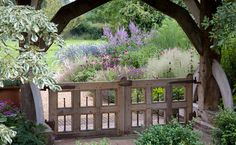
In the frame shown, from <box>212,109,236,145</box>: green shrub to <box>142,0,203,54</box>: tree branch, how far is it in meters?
1.86

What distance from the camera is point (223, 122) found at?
4402 mm

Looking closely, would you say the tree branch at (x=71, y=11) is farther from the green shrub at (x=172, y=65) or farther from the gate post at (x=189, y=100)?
the green shrub at (x=172, y=65)

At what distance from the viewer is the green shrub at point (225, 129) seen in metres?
4.28

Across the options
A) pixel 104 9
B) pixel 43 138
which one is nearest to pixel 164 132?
pixel 43 138

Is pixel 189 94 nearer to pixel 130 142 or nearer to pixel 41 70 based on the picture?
pixel 130 142

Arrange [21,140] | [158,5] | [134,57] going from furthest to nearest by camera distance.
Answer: [134,57] < [158,5] < [21,140]

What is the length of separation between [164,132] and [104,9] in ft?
46.2

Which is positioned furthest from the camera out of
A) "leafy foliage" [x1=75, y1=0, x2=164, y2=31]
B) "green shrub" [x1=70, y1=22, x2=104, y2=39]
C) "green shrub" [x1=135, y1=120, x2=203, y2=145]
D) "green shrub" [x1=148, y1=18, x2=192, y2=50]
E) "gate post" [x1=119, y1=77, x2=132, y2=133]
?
"green shrub" [x1=70, y1=22, x2=104, y2=39]

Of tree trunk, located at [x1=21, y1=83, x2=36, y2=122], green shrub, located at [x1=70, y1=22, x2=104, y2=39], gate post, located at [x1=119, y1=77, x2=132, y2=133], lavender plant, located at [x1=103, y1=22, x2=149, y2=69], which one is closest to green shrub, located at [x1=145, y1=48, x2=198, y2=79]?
lavender plant, located at [x1=103, y1=22, x2=149, y2=69]

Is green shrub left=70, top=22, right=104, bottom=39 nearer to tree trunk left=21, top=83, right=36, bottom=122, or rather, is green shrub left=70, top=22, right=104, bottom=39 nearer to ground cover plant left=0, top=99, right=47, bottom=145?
tree trunk left=21, top=83, right=36, bottom=122

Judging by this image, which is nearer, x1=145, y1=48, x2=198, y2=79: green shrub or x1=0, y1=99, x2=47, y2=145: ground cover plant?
x1=0, y1=99, x2=47, y2=145: ground cover plant

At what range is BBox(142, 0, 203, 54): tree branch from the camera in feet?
19.6

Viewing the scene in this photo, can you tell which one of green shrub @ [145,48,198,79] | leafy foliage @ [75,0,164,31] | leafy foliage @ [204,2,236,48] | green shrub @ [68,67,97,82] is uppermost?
leafy foliage @ [75,0,164,31]

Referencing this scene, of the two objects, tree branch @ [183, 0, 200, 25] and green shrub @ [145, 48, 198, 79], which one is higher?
tree branch @ [183, 0, 200, 25]
